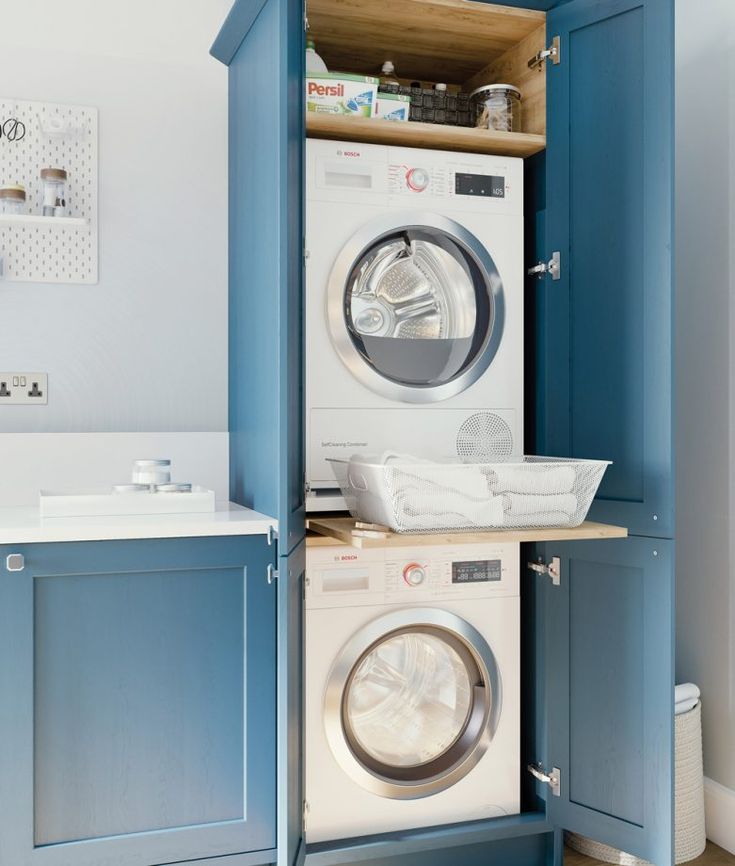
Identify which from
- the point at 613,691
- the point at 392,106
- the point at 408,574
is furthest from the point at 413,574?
the point at 392,106

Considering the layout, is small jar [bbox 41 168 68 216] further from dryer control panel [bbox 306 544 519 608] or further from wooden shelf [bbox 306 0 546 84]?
dryer control panel [bbox 306 544 519 608]

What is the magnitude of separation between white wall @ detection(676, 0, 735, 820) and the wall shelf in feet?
5.87

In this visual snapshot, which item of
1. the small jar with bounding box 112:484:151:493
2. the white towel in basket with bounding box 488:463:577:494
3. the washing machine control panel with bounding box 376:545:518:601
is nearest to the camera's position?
the white towel in basket with bounding box 488:463:577:494

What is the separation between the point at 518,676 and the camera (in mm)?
2148

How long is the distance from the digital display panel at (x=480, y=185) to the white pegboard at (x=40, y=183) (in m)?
1.07

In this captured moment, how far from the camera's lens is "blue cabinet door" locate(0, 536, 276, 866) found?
1.68 metres

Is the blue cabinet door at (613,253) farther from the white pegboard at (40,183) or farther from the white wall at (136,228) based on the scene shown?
the white pegboard at (40,183)

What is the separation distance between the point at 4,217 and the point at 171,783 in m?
1.54

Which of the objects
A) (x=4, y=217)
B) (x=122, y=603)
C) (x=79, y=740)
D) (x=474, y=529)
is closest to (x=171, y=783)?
(x=79, y=740)

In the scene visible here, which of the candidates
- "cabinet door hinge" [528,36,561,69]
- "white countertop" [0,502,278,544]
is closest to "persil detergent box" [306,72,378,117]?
"cabinet door hinge" [528,36,561,69]

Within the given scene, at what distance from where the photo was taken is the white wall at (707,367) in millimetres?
2307

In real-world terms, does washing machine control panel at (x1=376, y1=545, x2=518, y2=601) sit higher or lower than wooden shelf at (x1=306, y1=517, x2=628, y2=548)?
lower

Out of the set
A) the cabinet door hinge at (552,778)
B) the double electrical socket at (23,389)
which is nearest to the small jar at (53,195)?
the double electrical socket at (23,389)

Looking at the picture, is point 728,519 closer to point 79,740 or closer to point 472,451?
point 472,451
